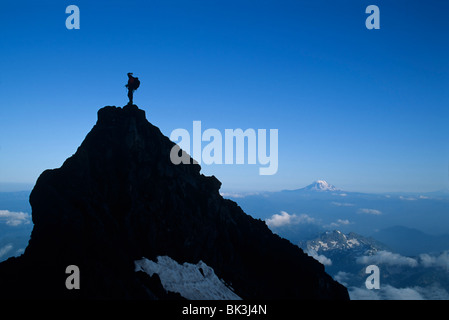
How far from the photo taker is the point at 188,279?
40938mm

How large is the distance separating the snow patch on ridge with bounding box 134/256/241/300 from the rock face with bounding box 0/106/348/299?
5.28 feet

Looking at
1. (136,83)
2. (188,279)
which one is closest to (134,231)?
(188,279)

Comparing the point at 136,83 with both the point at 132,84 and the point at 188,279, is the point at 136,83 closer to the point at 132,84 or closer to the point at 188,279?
the point at 132,84

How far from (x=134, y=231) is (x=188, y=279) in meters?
10.7

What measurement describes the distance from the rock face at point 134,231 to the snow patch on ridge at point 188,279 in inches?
63.3

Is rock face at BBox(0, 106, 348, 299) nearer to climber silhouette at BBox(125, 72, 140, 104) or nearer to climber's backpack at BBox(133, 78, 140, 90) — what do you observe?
climber silhouette at BBox(125, 72, 140, 104)

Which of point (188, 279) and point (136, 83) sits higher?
point (136, 83)

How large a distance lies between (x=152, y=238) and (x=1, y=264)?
17791 millimetres

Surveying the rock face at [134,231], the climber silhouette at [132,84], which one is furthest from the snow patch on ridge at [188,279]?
the climber silhouette at [132,84]

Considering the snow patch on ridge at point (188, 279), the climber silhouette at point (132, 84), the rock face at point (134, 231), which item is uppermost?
the climber silhouette at point (132, 84)

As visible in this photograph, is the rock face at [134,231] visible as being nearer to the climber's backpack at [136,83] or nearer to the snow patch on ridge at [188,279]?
the snow patch on ridge at [188,279]

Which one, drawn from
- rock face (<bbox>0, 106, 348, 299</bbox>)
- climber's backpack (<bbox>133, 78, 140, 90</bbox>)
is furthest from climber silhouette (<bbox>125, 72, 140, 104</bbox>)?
rock face (<bbox>0, 106, 348, 299</bbox>)

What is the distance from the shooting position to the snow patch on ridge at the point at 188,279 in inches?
1480
